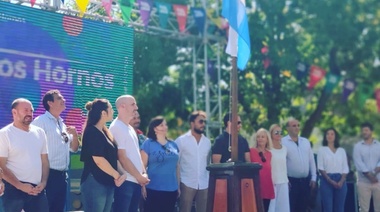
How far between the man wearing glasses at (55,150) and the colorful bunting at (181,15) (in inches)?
260

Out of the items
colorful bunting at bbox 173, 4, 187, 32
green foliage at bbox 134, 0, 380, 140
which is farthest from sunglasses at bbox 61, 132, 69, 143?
colorful bunting at bbox 173, 4, 187, 32

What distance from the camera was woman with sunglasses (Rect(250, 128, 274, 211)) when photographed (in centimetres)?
933

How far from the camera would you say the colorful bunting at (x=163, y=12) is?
1312 centimetres

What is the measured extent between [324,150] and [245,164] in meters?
2.58

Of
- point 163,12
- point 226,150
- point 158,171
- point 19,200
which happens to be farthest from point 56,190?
point 163,12

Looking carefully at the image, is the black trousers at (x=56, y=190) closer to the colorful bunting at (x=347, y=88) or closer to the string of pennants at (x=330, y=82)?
the string of pennants at (x=330, y=82)

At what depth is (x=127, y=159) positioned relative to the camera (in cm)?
740

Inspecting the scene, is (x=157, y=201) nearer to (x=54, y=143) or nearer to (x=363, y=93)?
(x=54, y=143)

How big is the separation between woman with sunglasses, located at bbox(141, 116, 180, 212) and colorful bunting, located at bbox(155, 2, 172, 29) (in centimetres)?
506

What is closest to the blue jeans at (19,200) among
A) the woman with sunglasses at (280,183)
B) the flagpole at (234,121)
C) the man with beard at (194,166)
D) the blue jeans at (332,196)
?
the flagpole at (234,121)

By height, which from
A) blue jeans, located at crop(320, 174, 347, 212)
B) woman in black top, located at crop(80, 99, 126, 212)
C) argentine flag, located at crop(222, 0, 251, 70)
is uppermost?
argentine flag, located at crop(222, 0, 251, 70)

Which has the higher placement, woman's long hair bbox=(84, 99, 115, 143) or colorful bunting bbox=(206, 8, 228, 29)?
colorful bunting bbox=(206, 8, 228, 29)

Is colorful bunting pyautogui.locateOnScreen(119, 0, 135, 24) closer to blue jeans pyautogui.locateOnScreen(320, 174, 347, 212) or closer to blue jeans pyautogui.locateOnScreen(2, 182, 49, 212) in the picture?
blue jeans pyautogui.locateOnScreen(320, 174, 347, 212)

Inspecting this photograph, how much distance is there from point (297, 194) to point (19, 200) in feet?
15.0
